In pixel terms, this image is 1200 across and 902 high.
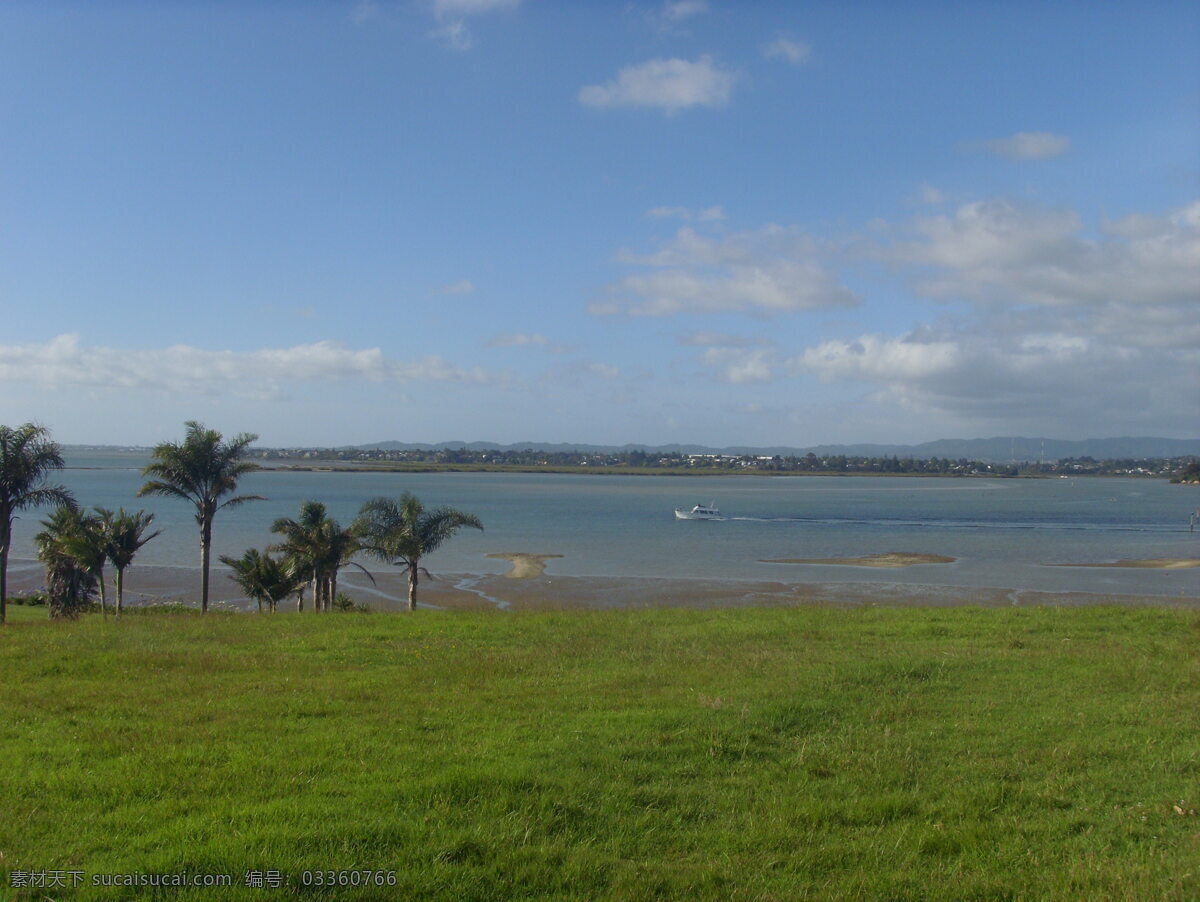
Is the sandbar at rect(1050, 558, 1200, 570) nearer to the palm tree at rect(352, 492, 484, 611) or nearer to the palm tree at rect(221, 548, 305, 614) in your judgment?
the palm tree at rect(352, 492, 484, 611)

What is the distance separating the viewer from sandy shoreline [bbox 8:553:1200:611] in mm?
39625

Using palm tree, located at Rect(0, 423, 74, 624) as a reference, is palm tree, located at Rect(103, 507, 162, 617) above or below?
below

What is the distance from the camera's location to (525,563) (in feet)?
194

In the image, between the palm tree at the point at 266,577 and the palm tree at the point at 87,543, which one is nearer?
the palm tree at the point at 87,543

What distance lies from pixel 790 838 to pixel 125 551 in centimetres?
3320

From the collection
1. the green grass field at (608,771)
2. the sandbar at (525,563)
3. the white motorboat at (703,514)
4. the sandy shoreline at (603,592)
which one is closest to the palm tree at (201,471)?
the sandy shoreline at (603,592)

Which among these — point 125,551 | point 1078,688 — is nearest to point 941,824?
point 1078,688

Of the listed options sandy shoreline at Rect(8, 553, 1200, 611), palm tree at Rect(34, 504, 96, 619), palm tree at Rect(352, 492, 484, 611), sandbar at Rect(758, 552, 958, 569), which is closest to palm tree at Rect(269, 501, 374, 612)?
palm tree at Rect(352, 492, 484, 611)

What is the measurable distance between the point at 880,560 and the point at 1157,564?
17.3 meters

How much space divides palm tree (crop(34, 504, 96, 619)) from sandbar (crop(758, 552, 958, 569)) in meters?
39.9

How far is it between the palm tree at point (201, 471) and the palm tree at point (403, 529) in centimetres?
462

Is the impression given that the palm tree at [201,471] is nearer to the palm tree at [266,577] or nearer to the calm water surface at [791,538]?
the palm tree at [266,577]

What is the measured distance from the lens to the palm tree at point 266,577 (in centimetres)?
3338

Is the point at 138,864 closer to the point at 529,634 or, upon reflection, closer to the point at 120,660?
the point at 120,660
